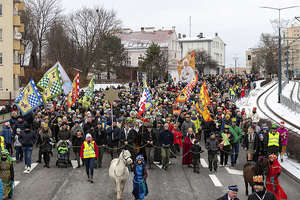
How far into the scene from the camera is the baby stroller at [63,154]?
15438mm

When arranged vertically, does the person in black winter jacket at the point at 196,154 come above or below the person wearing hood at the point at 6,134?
below

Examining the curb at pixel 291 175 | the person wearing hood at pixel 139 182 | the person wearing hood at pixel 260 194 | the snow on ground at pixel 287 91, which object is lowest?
the curb at pixel 291 175

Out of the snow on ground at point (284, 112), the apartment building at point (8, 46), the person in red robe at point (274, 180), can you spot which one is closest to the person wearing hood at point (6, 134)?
the person in red robe at point (274, 180)

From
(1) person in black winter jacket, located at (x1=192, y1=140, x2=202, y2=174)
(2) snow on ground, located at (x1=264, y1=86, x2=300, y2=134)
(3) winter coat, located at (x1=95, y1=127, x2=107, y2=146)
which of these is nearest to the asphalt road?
(1) person in black winter jacket, located at (x1=192, y1=140, x2=202, y2=174)

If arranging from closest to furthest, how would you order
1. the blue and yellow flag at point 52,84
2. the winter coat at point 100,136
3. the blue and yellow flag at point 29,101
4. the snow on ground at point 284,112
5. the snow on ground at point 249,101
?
the winter coat at point 100,136 → the blue and yellow flag at point 29,101 → the blue and yellow flag at point 52,84 → the snow on ground at point 284,112 → the snow on ground at point 249,101

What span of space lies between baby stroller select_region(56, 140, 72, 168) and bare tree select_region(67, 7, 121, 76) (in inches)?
2021

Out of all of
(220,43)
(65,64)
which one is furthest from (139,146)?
(220,43)

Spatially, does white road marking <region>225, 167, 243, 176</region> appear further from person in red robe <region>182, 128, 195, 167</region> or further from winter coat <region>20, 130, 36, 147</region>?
winter coat <region>20, 130, 36, 147</region>

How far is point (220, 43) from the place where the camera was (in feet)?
436

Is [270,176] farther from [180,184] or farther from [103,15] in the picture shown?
[103,15]

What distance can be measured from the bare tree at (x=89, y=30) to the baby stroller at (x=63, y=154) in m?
51.3

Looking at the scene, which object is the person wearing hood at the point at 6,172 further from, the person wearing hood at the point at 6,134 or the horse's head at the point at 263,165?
the horse's head at the point at 263,165

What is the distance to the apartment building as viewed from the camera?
40.5 meters

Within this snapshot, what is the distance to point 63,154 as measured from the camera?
15.6 metres
